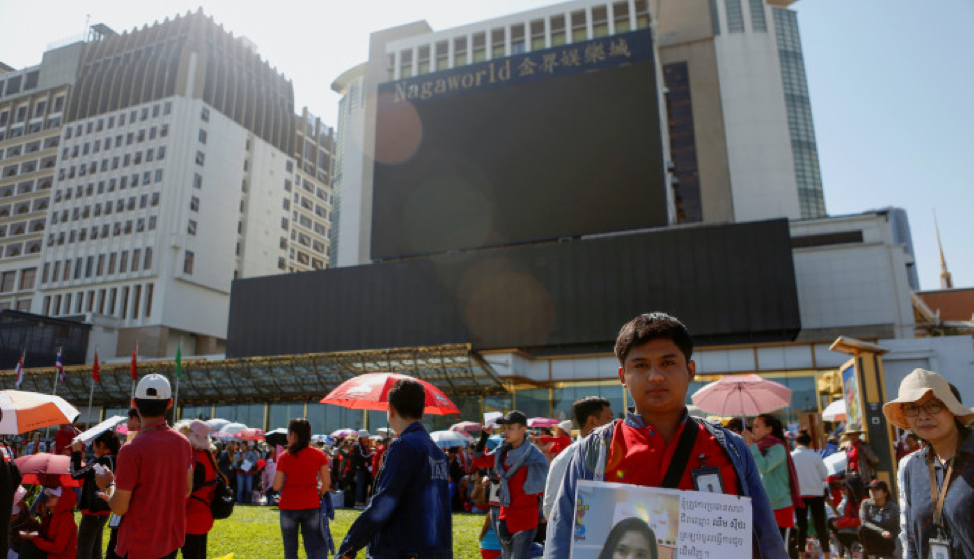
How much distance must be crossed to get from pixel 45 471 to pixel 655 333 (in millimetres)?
5883

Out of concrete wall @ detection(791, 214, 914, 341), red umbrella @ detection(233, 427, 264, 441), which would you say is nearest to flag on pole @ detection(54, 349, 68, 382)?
red umbrella @ detection(233, 427, 264, 441)

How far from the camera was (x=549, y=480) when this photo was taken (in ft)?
14.0

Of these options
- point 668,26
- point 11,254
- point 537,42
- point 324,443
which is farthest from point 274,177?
point 324,443

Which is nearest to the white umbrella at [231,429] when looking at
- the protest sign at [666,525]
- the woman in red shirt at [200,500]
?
the woman in red shirt at [200,500]

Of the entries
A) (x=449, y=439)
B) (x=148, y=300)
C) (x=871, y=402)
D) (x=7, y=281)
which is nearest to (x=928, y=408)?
(x=871, y=402)

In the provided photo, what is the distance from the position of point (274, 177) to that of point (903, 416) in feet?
268

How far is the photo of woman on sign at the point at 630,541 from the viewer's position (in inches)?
77.9

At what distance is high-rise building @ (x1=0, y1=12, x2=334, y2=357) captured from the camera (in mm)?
64312

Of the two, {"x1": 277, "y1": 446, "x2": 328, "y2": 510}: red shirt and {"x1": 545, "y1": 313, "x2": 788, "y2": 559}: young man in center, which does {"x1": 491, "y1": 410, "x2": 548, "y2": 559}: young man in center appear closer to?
{"x1": 277, "y1": 446, "x2": 328, "y2": 510}: red shirt

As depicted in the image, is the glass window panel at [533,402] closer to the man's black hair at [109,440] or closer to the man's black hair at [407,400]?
the man's black hair at [109,440]

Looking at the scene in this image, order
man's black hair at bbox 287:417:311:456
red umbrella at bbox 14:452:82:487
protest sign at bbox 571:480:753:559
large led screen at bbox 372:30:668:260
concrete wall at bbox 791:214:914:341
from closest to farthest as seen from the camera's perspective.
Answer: protest sign at bbox 571:480:753:559 < red umbrella at bbox 14:452:82:487 < man's black hair at bbox 287:417:311:456 < concrete wall at bbox 791:214:914:341 < large led screen at bbox 372:30:668:260

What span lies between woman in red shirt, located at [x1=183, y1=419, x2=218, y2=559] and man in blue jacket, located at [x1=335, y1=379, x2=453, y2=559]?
2.59 meters

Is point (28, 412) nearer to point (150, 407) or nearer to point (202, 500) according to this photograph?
point (202, 500)

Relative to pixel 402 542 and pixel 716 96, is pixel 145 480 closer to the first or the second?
pixel 402 542
